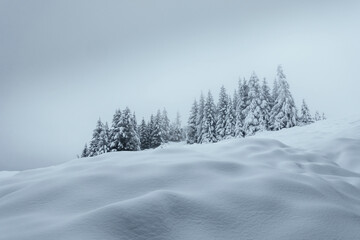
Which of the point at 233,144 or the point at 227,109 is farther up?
the point at 227,109

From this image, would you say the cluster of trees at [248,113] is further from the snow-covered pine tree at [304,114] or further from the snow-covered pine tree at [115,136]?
the snow-covered pine tree at [115,136]

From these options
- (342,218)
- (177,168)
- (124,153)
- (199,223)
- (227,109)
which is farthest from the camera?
(227,109)

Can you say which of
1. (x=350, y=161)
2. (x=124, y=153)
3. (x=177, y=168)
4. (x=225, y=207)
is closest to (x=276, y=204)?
(x=225, y=207)

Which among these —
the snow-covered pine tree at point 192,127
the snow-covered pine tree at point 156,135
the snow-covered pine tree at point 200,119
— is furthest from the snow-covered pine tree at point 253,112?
the snow-covered pine tree at point 156,135

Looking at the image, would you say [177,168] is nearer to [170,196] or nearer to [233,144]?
[170,196]

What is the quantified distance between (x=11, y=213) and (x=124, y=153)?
2.57m

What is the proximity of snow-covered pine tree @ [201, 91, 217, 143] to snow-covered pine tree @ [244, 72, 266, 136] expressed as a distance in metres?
7.79

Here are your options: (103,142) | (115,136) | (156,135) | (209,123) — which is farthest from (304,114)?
(103,142)

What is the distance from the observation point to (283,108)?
34188 millimetres

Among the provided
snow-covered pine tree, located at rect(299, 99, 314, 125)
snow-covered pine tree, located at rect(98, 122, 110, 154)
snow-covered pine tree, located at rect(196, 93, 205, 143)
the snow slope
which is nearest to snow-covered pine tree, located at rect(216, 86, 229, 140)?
snow-covered pine tree, located at rect(196, 93, 205, 143)

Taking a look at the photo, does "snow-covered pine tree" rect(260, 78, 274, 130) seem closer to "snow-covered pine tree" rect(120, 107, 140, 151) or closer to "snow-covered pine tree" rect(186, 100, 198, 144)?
"snow-covered pine tree" rect(186, 100, 198, 144)

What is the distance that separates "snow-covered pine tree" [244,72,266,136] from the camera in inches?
1356

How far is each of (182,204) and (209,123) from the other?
40923mm

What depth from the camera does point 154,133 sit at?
157ft
